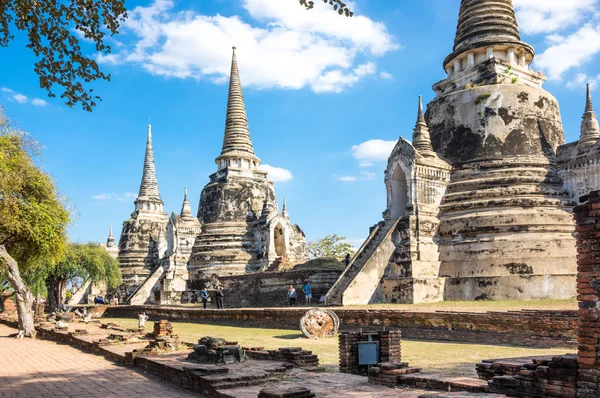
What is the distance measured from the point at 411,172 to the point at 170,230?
1950cm

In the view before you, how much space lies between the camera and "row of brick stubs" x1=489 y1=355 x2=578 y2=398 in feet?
18.3

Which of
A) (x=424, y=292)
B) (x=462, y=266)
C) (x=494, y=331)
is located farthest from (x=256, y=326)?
(x=494, y=331)

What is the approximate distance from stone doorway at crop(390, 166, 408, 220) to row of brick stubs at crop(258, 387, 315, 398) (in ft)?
54.8

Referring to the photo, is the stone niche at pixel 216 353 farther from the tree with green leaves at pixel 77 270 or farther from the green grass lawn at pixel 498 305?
the tree with green leaves at pixel 77 270

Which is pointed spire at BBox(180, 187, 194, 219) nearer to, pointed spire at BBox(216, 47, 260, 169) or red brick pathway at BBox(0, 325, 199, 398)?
pointed spire at BBox(216, 47, 260, 169)

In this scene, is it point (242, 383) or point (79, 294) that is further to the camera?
point (79, 294)

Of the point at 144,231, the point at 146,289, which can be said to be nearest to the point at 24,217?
the point at 146,289

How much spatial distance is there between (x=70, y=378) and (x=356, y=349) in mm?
4570

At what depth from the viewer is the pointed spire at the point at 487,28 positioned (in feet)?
75.8

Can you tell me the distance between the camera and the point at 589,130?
2023cm

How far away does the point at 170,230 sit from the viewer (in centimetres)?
3616

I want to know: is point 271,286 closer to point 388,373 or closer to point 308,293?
point 308,293

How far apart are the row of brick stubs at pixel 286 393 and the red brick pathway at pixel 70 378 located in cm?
186

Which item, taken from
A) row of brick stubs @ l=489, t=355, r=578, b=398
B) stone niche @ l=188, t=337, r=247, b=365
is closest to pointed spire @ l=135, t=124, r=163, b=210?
stone niche @ l=188, t=337, r=247, b=365
